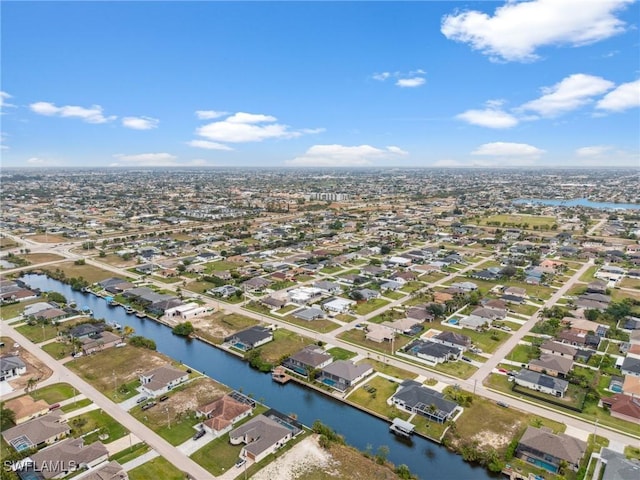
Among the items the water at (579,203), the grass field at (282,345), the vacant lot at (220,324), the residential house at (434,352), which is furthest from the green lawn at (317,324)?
the water at (579,203)

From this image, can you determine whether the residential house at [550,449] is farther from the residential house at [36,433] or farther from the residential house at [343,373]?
the residential house at [36,433]

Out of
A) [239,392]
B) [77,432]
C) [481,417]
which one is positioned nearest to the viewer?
[77,432]

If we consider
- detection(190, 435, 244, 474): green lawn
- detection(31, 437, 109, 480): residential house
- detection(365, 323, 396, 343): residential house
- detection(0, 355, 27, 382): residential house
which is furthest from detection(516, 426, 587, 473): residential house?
detection(0, 355, 27, 382): residential house

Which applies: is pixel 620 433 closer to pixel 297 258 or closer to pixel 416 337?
pixel 416 337

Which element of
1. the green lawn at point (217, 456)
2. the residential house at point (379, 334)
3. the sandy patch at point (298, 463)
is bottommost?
the sandy patch at point (298, 463)

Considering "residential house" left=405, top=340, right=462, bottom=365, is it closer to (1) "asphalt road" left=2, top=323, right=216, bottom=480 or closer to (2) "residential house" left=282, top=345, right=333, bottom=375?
(2) "residential house" left=282, top=345, right=333, bottom=375

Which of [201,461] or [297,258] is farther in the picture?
[297,258]

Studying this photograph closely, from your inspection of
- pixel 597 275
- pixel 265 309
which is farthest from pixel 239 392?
pixel 597 275
